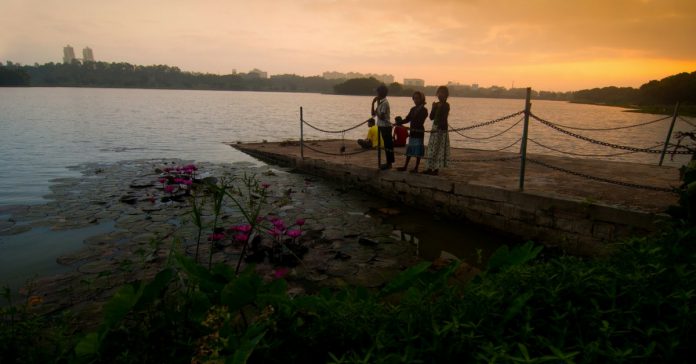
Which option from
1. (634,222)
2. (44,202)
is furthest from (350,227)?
(44,202)

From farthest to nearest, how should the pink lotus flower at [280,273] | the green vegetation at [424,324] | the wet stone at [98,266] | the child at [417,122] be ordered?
the child at [417,122] < the wet stone at [98,266] < the pink lotus flower at [280,273] < the green vegetation at [424,324]

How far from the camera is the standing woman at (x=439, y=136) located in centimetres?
743

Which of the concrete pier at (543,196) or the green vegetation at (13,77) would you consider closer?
the concrete pier at (543,196)

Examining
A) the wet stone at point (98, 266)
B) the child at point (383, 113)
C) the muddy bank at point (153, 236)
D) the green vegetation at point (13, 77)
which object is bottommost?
the wet stone at point (98, 266)

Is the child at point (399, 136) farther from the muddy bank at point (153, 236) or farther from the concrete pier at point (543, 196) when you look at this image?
the muddy bank at point (153, 236)

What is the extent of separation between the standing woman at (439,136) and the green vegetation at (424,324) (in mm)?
5294

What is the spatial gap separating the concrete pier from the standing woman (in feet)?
1.00

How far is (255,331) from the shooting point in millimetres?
1812

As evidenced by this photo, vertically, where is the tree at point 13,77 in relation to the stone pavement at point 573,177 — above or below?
above

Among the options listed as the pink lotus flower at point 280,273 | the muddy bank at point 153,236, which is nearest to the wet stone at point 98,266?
the muddy bank at point 153,236

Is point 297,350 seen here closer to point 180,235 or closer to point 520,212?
point 180,235

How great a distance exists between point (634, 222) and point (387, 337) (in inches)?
204

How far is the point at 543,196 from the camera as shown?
20.2 ft

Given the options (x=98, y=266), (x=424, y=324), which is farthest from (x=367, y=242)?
(x=424, y=324)
